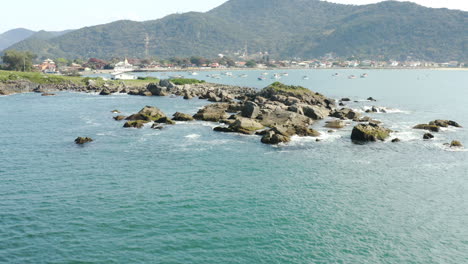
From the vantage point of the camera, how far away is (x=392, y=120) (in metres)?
83.8

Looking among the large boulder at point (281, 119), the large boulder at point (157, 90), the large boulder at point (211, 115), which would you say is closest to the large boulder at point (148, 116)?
the large boulder at point (211, 115)

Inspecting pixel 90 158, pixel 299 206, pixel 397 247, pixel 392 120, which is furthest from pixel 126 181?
pixel 392 120

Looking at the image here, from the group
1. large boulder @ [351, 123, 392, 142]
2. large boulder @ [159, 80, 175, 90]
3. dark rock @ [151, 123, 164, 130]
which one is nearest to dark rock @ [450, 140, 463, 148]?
large boulder @ [351, 123, 392, 142]

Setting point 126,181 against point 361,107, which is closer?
point 126,181

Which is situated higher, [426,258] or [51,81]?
[51,81]

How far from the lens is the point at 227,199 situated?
3797cm

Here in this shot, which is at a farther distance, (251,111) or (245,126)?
(251,111)

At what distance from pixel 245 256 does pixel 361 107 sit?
281ft

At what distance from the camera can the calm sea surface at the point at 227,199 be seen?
28.6 meters

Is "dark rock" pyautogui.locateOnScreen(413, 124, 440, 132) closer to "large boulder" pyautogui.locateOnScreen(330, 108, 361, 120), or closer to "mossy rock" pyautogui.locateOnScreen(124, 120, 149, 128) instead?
"large boulder" pyautogui.locateOnScreen(330, 108, 361, 120)

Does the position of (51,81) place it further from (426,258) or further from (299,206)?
(426,258)

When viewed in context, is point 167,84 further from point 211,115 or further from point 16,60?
point 16,60

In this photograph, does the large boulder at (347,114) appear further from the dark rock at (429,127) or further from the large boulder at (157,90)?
the large boulder at (157,90)

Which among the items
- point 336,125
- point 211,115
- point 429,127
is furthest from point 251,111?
point 429,127
